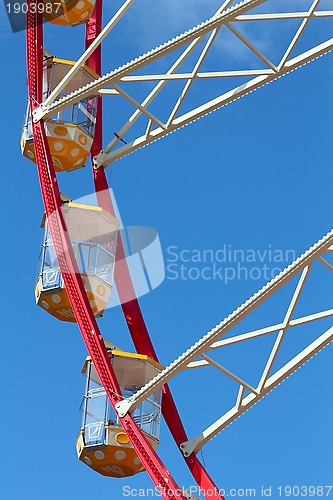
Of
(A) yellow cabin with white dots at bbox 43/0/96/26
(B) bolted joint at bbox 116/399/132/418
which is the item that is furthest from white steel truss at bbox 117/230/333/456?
(A) yellow cabin with white dots at bbox 43/0/96/26

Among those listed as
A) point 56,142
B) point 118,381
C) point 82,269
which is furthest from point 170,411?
point 56,142

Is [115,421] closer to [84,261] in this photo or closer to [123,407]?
[123,407]

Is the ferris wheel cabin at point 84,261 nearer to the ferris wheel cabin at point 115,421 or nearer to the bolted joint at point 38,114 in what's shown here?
the ferris wheel cabin at point 115,421

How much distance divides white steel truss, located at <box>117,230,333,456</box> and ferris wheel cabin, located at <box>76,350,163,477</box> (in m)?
0.54

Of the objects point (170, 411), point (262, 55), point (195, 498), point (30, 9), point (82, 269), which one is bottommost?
point (195, 498)

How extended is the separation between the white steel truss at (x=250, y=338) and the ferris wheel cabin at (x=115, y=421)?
1.79 ft

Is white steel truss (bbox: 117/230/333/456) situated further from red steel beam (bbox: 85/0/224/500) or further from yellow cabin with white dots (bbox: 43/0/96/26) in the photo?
yellow cabin with white dots (bbox: 43/0/96/26)

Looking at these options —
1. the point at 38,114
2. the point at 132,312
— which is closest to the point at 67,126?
the point at 38,114

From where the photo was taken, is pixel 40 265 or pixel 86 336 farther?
pixel 40 265

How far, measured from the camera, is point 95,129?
894 inches

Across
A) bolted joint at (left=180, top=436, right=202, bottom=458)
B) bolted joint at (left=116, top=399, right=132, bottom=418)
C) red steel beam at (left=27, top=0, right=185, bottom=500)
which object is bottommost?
bolted joint at (left=180, top=436, right=202, bottom=458)

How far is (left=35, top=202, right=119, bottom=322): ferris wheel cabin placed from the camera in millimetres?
20906

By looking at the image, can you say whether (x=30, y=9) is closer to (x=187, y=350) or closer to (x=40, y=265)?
(x=40, y=265)

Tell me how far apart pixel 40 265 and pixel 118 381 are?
235 centimetres
